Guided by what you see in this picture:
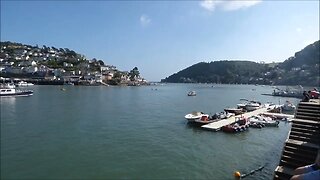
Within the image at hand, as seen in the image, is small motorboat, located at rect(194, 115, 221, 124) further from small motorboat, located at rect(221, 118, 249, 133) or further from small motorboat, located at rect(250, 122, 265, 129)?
small motorboat, located at rect(250, 122, 265, 129)

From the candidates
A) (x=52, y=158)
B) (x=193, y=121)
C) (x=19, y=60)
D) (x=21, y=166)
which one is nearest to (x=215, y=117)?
(x=193, y=121)

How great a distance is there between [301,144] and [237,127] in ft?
59.8

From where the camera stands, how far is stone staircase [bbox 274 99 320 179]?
12.2 meters

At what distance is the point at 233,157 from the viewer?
21.3 m

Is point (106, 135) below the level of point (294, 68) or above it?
below

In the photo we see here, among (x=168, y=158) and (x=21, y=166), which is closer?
(x=21, y=166)

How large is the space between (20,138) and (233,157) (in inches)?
697

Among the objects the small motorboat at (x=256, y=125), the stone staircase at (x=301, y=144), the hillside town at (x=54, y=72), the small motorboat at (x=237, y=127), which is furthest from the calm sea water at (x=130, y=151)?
the hillside town at (x=54, y=72)

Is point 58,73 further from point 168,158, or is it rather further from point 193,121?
point 168,158

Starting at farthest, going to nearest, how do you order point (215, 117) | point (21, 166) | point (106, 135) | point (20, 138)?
point (215, 117)
point (106, 135)
point (20, 138)
point (21, 166)

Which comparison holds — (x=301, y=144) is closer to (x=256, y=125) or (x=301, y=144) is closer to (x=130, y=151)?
(x=130, y=151)

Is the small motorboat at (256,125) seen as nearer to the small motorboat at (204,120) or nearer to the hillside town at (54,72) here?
the small motorboat at (204,120)

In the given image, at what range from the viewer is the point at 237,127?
31297 mm

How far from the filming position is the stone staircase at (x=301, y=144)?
12250 mm
